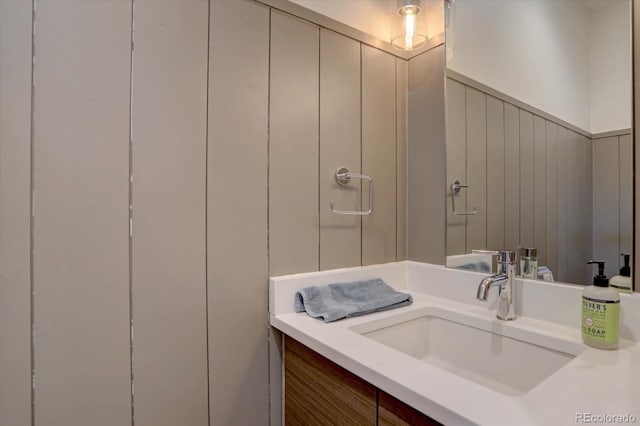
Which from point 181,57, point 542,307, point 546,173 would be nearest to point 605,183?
point 546,173

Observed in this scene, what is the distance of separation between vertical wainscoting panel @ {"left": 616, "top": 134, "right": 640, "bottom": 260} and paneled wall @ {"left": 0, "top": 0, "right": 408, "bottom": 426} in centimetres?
74

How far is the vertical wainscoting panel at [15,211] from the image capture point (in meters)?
0.69

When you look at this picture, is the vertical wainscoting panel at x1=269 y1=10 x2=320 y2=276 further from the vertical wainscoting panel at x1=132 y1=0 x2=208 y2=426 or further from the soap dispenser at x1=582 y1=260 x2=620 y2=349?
the soap dispenser at x1=582 y1=260 x2=620 y2=349

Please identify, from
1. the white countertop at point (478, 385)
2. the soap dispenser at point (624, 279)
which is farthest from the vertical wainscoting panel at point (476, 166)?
the soap dispenser at point (624, 279)

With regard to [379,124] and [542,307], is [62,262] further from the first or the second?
[542,307]

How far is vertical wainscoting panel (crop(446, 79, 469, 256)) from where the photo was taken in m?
1.19

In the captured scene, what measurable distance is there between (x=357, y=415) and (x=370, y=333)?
262mm

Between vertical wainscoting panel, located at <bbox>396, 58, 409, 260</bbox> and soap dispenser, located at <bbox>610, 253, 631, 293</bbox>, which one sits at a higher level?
vertical wainscoting panel, located at <bbox>396, 58, 409, 260</bbox>

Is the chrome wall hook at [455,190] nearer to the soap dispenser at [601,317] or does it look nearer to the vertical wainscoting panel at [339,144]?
the vertical wainscoting panel at [339,144]

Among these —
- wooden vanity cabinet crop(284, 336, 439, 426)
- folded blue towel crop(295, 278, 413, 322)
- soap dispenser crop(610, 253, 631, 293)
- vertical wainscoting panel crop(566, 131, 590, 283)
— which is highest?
vertical wainscoting panel crop(566, 131, 590, 283)

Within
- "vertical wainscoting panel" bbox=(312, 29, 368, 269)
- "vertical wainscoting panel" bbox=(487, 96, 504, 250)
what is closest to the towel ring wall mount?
"vertical wainscoting panel" bbox=(312, 29, 368, 269)

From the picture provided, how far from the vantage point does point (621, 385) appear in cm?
60

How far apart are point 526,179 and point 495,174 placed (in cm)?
10

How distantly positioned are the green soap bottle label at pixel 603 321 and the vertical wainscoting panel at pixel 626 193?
16 centimetres
